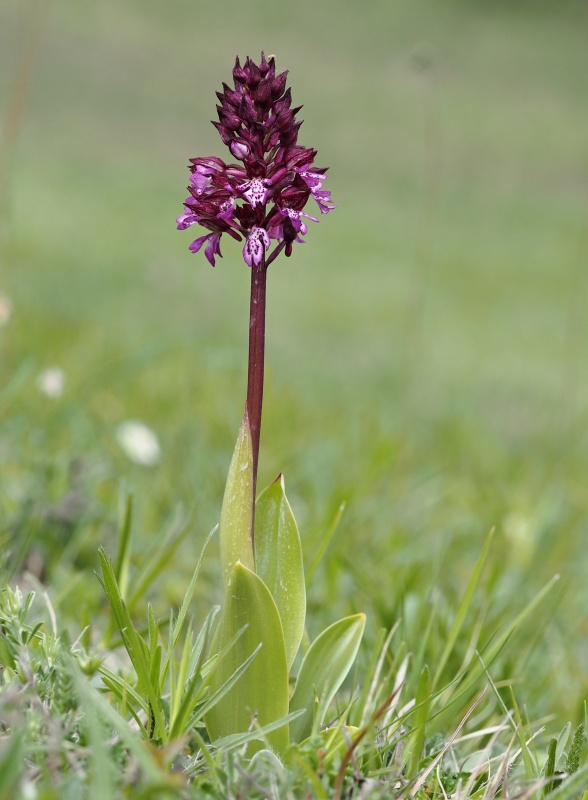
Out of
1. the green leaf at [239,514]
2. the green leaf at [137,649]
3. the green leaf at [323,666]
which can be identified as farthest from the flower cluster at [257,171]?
the green leaf at [323,666]

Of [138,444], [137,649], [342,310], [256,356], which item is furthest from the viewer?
[342,310]

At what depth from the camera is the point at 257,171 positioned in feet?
4.14

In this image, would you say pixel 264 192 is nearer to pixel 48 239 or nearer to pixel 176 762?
pixel 176 762

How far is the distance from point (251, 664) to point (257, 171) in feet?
2.40

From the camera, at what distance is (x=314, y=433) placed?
3.97 meters

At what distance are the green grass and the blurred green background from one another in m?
0.02

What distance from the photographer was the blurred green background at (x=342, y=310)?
96.0 inches

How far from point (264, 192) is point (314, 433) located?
2.76 m

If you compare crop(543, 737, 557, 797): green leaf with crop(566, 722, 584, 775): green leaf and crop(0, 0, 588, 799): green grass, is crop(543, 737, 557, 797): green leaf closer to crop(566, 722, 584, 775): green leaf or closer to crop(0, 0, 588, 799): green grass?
crop(566, 722, 584, 775): green leaf

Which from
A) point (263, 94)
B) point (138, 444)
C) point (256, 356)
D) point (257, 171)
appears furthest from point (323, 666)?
point (138, 444)

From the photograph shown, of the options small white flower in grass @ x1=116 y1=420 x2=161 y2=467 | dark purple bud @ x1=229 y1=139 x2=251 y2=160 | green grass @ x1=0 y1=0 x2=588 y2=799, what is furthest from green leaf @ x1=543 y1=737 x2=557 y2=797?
small white flower in grass @ x1=116 y1=420 x2=161 y2=467

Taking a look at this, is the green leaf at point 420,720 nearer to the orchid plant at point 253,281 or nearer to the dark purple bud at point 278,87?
the orchid plant at point 253,281

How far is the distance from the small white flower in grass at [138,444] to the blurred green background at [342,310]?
2.0 inches

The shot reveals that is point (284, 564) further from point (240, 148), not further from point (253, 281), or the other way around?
point (240, 148)
